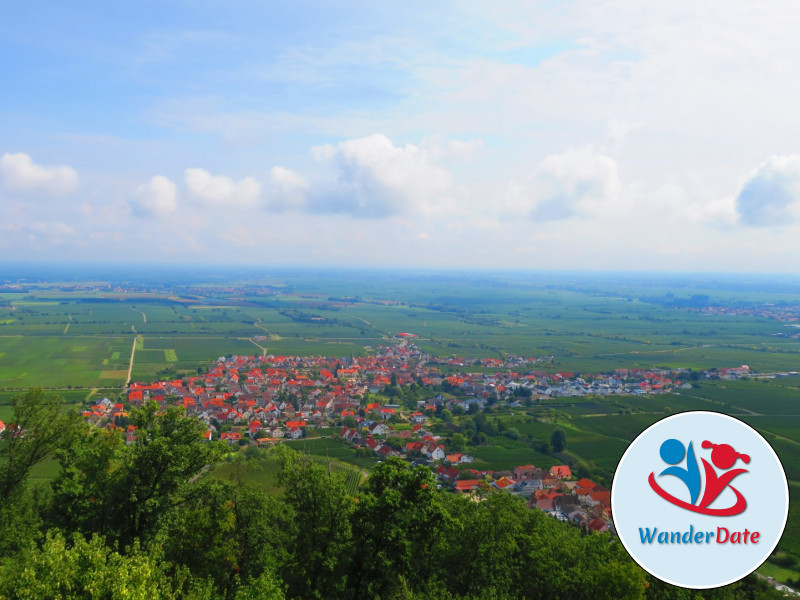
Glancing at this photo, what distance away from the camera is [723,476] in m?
6.97

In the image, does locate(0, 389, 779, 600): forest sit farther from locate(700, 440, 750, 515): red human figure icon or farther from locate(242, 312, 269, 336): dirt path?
locate(242, 312, 269, 336): dirt path

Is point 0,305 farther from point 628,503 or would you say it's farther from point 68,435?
point 628,503

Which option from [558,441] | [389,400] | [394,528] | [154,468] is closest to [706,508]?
[394,528]

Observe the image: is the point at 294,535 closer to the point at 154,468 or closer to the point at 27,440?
the point at 154,468

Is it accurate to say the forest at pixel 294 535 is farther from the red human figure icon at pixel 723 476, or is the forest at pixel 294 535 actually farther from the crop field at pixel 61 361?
the crop field at pixel 61 361

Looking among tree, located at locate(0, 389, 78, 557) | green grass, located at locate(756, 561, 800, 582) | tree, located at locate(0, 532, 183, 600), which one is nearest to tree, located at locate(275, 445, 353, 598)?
tree, located at locate(0, 532, 183, 600)

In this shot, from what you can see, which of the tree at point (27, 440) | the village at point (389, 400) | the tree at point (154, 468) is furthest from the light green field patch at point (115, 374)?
the tree at point (154, 468)

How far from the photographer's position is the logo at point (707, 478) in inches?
274

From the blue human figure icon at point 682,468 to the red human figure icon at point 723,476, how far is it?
0.13 m

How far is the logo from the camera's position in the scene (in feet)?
22.8

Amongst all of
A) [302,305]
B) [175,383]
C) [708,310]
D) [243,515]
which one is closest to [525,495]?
[243,515]

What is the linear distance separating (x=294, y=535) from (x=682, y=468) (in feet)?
37.8

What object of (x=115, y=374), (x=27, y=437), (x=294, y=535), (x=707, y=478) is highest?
(x=707, y=478)

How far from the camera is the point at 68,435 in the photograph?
17.8m
